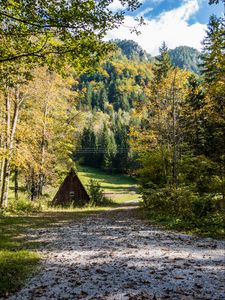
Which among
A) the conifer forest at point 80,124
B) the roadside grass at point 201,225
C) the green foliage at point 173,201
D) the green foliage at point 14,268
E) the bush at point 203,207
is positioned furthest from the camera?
the green foliage at point 173,201

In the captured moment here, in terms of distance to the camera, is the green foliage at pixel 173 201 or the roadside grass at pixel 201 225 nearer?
the roadside grass at pixel 201 225

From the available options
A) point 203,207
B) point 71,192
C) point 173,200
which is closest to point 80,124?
point 71,192

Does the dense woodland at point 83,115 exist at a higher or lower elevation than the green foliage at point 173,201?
higher

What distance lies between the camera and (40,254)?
26.7ft

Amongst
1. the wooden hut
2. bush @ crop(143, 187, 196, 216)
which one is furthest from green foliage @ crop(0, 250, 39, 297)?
the wooden hut

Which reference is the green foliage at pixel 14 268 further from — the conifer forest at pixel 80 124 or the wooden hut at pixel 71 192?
the wooden hut at pixel 71 192

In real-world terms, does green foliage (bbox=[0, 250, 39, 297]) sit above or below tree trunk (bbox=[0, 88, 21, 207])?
below

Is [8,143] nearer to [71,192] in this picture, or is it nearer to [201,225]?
[201,225]

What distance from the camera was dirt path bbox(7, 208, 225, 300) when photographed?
16.9 feet

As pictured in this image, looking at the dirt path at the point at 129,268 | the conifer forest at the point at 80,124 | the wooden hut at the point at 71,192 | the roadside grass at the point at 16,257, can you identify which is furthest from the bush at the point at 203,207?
the wooden hut at the point at 71,192

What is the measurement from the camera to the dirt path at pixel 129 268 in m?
5.15

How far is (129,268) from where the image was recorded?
21.3 ft

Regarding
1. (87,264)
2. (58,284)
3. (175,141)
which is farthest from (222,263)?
(175,141)

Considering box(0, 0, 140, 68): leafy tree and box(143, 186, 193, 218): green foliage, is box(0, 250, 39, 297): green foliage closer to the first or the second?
box(0, 0, 140, 68): leafy tree
